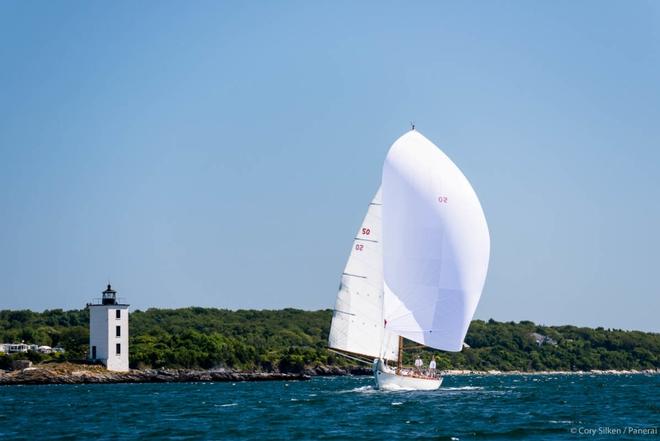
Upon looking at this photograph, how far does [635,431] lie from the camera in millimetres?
42781

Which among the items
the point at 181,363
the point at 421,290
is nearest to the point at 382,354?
the point at 421,290

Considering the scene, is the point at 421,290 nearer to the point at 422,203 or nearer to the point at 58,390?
the point at 422,203

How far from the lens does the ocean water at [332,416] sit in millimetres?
43188

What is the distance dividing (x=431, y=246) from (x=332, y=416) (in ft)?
42.1

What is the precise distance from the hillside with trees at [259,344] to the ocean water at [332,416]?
3094cm

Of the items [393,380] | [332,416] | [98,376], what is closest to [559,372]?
[98,376]

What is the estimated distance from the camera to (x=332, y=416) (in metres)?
50.9

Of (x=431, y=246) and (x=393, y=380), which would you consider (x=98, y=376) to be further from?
(x=431, y=246)

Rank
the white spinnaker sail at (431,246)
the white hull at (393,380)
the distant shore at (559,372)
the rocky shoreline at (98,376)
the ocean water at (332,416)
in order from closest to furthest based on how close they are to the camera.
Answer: the ocean water at (332,416)
the white spinnaker sail at (431,246)
the white hull at (393,380)
the rocky shoreline at (98,376)
the distant shore at (559,372)

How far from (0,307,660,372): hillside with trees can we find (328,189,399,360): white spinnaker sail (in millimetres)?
32011

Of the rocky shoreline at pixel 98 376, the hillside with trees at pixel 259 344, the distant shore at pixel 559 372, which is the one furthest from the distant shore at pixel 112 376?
the distant shore at pixel 559 372


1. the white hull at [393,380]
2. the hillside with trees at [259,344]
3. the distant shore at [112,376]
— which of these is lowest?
the white hull at [393,380]

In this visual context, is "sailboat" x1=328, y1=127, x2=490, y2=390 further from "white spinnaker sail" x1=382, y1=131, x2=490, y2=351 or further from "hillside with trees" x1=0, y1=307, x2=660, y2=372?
"hillside with trees" x1=0, y1=307, x2=660, y2=372

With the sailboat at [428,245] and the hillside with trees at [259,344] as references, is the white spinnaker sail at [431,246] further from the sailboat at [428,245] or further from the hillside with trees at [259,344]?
the hillside with trees at [259,344]
